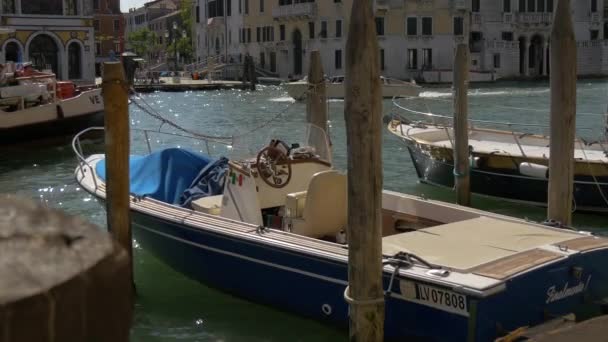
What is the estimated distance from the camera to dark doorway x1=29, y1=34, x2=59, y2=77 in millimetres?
40094

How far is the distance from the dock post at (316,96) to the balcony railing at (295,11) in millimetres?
43401

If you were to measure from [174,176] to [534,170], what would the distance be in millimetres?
5159

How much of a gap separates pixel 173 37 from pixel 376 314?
74390 mm

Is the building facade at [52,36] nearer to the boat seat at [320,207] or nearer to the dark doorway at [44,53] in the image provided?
the dark doorway at [44,53]

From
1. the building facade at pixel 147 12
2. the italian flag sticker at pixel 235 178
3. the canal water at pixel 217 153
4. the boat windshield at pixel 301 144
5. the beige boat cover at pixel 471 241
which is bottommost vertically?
the canal water at pixel 217 153

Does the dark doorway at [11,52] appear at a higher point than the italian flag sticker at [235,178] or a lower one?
higher

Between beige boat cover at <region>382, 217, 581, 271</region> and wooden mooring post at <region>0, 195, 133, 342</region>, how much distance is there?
4.68 meters

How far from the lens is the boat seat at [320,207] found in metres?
7.04

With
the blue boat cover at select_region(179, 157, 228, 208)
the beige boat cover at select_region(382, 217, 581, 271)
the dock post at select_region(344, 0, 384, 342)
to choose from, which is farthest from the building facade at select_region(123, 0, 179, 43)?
the dock post at select_region(344, 0, 384, 342)

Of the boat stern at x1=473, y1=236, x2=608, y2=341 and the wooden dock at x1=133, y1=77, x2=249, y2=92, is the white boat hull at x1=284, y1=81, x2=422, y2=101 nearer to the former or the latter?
the wooden dock at x1=133, y1=77, x2=249, y2=92

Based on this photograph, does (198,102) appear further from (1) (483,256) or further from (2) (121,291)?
(2) (121,291)

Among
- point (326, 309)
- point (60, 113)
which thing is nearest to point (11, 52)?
point (60, 113)

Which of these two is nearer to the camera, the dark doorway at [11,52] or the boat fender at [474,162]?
the boat fender at [474,162]

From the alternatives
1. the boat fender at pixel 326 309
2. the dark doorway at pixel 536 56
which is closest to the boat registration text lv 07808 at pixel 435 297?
the boat fender at pixel 326 309
